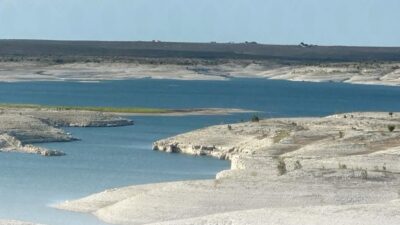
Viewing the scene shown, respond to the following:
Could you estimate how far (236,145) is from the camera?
39.3 meters

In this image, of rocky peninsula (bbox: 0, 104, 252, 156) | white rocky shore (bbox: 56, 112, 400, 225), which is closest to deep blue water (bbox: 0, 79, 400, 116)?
rocky peninsula (bbox: 0, 104, 252, 156)

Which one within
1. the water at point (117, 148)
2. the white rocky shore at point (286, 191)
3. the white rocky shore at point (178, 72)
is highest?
the white rocky shore at point (286, 191)

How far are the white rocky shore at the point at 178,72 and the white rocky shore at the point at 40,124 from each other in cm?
4955

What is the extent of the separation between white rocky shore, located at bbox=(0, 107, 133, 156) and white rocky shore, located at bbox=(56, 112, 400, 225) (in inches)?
275

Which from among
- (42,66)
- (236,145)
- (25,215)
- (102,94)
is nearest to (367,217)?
(25,215)

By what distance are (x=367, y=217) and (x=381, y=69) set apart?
105 m

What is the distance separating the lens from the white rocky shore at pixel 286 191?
2211cm

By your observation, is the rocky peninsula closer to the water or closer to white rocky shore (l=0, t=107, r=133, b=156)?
white rocky shore (l=0, t=107, r=133, b=156)

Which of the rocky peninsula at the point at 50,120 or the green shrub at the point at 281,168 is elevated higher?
the green shrub at the point at 281,168

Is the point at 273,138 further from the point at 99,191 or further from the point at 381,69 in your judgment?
the point at 381,69

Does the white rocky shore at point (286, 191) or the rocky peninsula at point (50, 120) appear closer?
the white rocky shore at point (286, 191)

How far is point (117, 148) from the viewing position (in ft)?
134

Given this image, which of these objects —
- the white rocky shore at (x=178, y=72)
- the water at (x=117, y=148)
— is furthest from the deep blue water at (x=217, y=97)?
the white rocky shore at (x=178, y=72)

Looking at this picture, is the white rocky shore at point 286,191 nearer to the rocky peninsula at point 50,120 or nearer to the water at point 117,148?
the water at point 117,148
